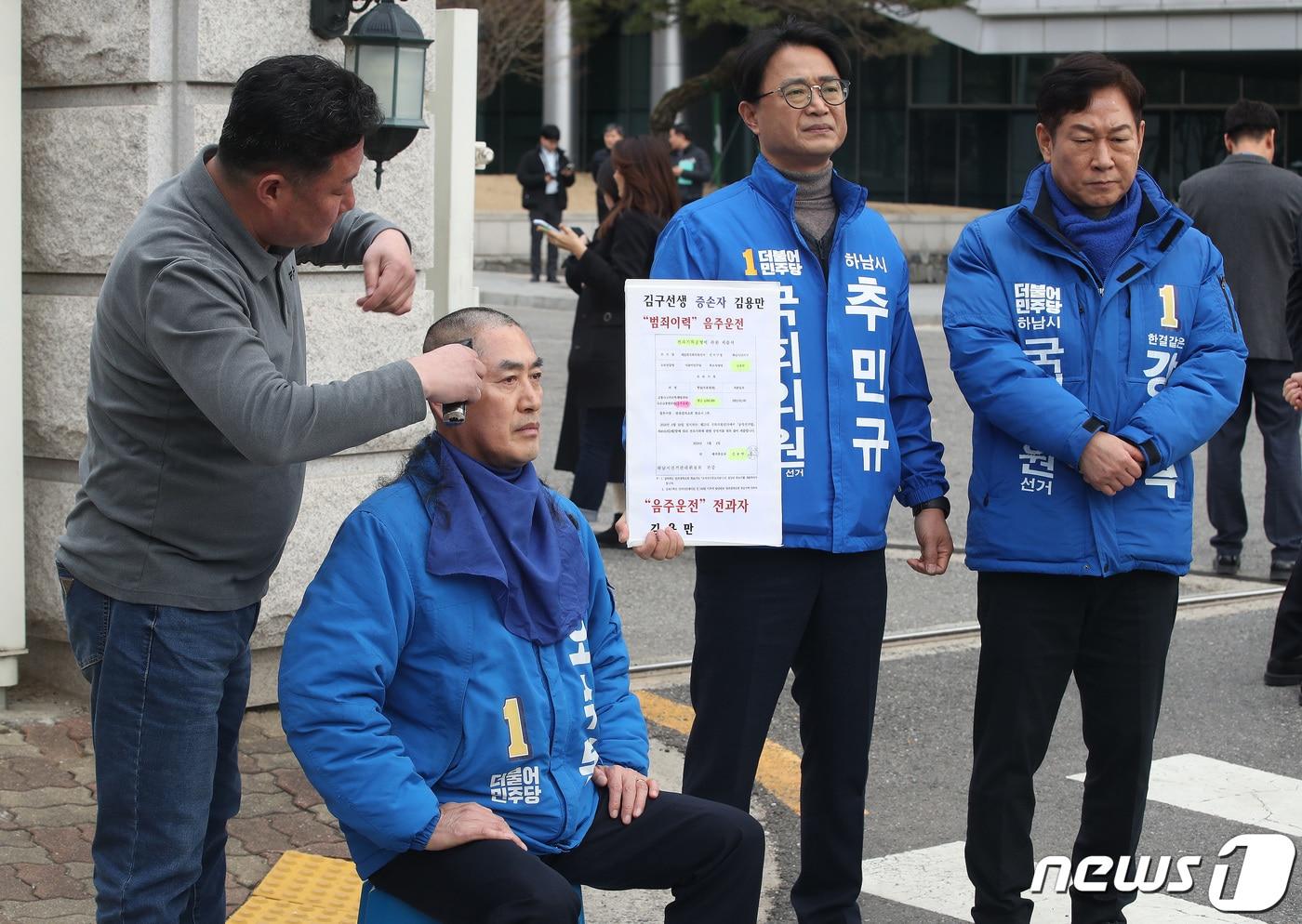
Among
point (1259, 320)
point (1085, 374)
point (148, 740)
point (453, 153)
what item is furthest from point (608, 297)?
point (148, 740)

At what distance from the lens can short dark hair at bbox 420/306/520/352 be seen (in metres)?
3.37

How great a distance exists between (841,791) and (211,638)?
1541mm

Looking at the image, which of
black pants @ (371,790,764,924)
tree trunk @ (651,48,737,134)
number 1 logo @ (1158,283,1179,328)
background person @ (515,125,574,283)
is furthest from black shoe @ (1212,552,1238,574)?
tree trunk @ (651,48,737,134)

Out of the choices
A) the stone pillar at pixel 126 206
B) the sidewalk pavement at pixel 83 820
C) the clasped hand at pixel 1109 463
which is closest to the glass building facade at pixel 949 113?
the stone pillar at pixel 126 206

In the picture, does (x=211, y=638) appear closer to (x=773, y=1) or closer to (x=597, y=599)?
(x=597, y=599)

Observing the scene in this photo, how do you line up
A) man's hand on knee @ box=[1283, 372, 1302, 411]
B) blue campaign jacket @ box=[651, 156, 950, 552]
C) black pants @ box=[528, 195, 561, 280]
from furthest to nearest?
black pants @ box=[528, 195, 561, 280] < man's hand on knee @ box=[1283, 372, 1302, 411] < blue campaign jacket @ box=[651, 156, 950, 552]

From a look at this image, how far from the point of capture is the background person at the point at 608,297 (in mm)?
8133

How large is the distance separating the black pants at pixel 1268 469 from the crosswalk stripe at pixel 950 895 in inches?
164

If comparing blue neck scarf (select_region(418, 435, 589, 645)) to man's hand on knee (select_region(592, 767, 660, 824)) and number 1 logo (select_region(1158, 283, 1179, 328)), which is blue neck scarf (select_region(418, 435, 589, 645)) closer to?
man's hand on knee (select_region(592, 767, 660, 824))

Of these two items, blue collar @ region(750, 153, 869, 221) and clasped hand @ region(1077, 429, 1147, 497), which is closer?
clasped hand @ region(1077, 429, 1147, 497)

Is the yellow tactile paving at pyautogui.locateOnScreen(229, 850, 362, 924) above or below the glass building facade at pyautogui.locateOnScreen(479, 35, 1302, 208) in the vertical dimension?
below

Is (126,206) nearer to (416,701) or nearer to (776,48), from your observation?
(776,48)

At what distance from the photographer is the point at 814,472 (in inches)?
154

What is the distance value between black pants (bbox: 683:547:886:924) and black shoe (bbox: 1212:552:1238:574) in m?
4.97
